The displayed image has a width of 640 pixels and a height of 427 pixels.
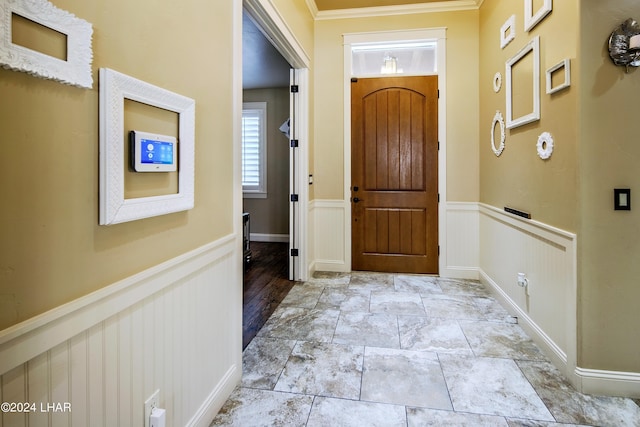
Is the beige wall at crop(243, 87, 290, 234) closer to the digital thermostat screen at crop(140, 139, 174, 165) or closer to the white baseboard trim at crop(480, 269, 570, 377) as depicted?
the white baseboard trim at crop(480, 269, 570, 377)

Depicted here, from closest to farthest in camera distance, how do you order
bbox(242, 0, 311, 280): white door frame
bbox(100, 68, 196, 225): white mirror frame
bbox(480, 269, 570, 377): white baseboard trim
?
bbox(100, 68, 196, 225): white mirror frame, bbox(480, 269, 570, 377): white baseboard trim, bbox(242, 0, 311, 280): white door frame

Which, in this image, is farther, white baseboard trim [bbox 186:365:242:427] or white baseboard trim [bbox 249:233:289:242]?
white baseboard trim [bbox 249:233:289:242]

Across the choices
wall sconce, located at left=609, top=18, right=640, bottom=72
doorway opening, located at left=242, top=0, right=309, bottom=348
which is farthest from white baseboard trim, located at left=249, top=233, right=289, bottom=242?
wall sconce, located at left=609, top=18, right=640, bottom=72

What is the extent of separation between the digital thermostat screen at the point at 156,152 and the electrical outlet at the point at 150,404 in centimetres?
81

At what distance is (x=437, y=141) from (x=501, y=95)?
915 mm

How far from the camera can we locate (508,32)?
9.47ft

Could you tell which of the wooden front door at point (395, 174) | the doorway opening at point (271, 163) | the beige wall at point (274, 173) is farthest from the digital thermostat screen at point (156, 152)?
the beige wall at point (274, 173)

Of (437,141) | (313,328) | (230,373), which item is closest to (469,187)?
(437,141)

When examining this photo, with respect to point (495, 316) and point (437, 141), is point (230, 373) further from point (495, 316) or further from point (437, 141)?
point (437, 141)

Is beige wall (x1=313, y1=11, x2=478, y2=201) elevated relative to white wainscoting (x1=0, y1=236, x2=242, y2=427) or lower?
elevated

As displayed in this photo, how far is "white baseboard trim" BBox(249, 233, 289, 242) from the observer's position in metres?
6.34

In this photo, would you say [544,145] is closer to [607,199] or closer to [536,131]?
[536,131]

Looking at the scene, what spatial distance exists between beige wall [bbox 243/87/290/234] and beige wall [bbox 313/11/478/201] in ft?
7.13

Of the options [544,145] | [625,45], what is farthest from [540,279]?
[625,45]
